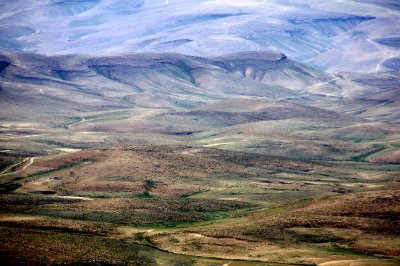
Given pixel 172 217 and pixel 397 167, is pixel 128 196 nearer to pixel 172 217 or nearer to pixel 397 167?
pixel 172 217

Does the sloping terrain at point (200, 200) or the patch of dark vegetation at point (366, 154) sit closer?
the sloping terrain at point (200, 200)

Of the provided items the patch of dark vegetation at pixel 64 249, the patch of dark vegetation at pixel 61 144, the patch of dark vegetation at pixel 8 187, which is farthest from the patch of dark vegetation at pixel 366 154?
the patch of dark vegetation at pixel 64 249

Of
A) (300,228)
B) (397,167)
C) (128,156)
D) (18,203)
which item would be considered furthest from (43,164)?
(397,167)

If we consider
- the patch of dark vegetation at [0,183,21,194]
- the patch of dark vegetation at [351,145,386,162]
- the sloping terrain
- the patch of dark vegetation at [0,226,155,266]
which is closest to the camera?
the patch of dark vegetation at [0,226,155,266]

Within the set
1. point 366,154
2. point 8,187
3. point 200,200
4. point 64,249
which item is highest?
point 64,249

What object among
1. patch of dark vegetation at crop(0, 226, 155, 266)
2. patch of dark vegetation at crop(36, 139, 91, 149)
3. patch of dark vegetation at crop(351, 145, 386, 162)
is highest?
patch of dark vegetation at crop(0, 226, 155, 266)

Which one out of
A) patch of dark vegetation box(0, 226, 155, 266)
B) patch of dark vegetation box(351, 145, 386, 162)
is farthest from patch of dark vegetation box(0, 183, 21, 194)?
patch of dark vegetation box(351, 145, 386, 162)

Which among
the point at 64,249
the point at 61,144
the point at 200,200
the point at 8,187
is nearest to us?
the point at 64,249

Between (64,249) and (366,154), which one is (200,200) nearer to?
(64,249)

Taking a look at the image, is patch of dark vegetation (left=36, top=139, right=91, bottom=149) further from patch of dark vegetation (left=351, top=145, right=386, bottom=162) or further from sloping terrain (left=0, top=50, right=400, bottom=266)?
patch of dark vegetation (left=351, top=145, right=386, bottom=162)

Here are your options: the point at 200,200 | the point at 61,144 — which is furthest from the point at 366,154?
the point at 200,200

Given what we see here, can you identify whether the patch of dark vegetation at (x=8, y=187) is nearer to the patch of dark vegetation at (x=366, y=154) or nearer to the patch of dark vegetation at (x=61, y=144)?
the patch of dark vegetation at (x=61, y=144)
